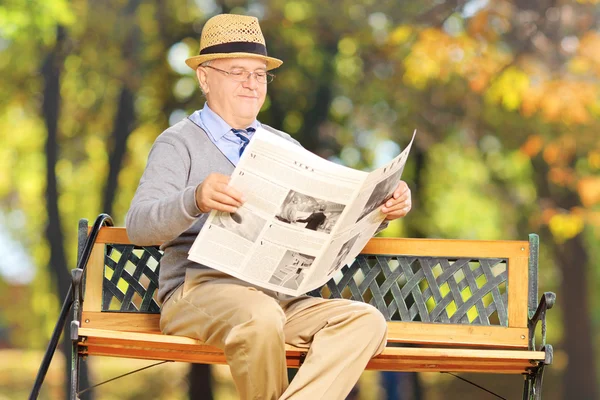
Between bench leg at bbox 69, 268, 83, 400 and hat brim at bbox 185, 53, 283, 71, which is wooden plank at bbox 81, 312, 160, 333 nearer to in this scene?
bench leg at bbox 69, 268, 83, 400

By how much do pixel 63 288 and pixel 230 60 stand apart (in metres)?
7.36

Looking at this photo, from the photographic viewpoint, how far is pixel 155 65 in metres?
10.4

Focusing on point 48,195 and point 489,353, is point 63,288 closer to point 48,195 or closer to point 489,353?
point 48,195

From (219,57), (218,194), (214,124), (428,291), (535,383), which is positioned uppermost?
(219,57)

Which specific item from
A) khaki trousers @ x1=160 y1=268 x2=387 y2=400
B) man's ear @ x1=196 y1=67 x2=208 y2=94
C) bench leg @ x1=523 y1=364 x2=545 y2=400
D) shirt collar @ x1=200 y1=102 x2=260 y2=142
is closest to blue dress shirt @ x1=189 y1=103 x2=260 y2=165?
shirt collar @ x1=200 y1=102 x2=260 y2=142

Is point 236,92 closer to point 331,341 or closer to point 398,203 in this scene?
point 398,203

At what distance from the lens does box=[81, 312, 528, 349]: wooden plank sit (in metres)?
3.56

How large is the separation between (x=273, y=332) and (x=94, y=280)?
1111 millimetres

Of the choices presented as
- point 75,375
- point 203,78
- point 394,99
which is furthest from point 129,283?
point 394,99

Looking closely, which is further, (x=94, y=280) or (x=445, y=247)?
(x=445, y=247)

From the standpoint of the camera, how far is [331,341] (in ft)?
9.41

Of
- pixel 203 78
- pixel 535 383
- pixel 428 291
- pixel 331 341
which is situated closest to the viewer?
pixel 331 341

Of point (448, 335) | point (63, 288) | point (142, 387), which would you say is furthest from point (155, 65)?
point (448, 335)

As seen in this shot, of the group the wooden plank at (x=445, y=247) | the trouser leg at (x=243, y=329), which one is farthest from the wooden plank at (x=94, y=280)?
the wooden plank at (x=445, y=247)
